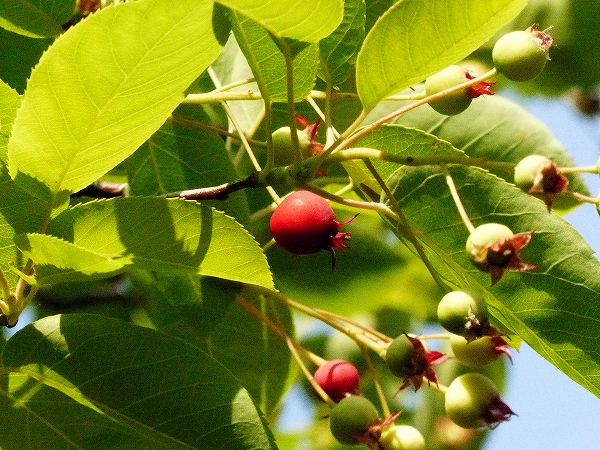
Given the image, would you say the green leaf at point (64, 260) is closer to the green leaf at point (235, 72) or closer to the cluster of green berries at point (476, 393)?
the cluster of green berries at point (476, 393)

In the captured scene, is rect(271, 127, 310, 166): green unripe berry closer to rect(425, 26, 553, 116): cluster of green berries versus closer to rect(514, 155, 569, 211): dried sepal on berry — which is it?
rect(425, 26, 553, 116): cluster of green berries

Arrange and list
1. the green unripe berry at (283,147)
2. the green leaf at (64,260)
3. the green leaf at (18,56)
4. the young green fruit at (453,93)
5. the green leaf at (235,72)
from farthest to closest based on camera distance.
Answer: the green leaf at (235,72) < the green leaf at (18,56) < the green unripe berry at (283,147) < the young green fruit at (453,93) < the green leaf at (64,260)

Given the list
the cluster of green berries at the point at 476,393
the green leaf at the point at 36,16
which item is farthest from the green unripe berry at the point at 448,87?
the green leaf at the point at 36,16

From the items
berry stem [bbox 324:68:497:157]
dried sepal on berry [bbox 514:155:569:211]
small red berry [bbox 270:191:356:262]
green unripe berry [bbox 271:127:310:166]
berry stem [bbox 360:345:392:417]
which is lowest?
berry stem [bbox 360:345:392:417]

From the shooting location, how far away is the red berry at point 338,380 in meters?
1.63

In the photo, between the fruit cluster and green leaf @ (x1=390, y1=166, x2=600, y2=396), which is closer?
the fruit cluster

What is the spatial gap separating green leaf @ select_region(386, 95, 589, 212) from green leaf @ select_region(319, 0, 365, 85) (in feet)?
1.62

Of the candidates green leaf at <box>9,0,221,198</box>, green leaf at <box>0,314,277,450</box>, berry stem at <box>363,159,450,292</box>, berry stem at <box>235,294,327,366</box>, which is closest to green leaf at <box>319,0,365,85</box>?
berry stem at <box>363,159,450,292</box>

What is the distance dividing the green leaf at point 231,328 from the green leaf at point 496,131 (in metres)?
0.51

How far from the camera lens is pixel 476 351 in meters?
1.44

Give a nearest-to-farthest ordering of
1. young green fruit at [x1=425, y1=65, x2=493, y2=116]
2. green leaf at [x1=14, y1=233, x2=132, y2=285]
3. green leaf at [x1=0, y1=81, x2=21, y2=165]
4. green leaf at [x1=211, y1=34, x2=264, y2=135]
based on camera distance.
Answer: green leaf at [x1=14, y1=233, x2=132, y2=285] → green leaf at [x1=0, y1=81, x2=21, y2=165] → young green fruit at [x1=425, y1=65, x2=493, y2=116] → green leaf at [x1=211, y1=34, x2=264, y2=135]

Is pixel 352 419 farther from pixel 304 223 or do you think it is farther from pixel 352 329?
pixel 304 223

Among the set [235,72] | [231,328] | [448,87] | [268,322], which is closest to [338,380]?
[268,322]

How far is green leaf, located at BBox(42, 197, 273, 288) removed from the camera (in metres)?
1.17
